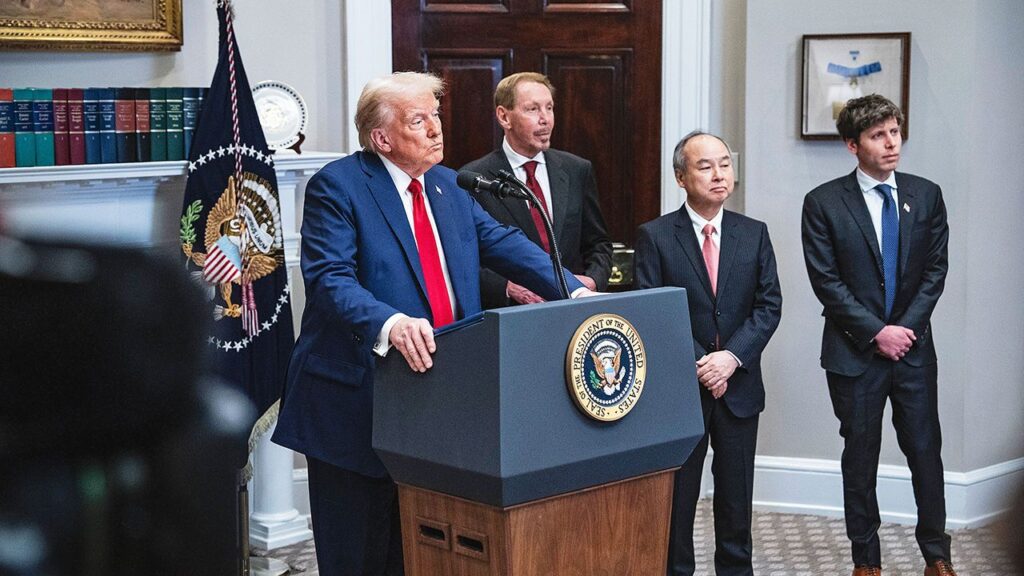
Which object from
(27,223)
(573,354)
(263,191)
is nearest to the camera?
(573,354)

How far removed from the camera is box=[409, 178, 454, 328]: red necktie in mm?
2611

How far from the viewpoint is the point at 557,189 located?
4.08 meters

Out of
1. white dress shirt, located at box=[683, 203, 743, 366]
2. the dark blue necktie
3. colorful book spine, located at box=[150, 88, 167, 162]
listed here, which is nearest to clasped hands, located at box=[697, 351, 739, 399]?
white dress shirt, located at box=[683, 203, 743, 366]

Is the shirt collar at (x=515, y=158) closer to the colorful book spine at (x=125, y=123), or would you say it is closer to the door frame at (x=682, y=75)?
the door frame at (x=682, y=75)

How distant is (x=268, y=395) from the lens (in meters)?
4.03

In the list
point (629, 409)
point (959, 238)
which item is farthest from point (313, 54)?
point (629, 409)

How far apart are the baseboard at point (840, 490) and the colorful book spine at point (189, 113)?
137 cm

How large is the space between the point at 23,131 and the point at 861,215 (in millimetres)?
2523

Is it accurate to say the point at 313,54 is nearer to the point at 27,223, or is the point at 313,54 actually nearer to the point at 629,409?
the point at 27,223

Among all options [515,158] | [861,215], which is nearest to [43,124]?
[515,158]

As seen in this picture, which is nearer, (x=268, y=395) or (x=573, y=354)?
(x=573, y=354)

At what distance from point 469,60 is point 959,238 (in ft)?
6.37

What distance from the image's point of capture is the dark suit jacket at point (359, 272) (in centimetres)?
256

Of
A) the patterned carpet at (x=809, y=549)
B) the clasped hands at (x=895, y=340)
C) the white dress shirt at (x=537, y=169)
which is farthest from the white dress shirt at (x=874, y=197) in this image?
the patterned carpet at (x=809, y=549)
